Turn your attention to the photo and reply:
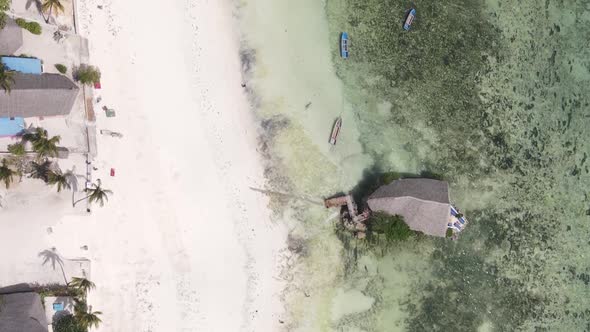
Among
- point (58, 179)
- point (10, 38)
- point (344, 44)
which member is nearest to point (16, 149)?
point (58, 179)

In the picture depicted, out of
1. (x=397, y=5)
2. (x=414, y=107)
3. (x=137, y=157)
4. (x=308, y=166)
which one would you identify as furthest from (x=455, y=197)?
(x=137, y=157)

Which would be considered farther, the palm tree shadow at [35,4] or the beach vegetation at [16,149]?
the palm tree shadow at [35,4]

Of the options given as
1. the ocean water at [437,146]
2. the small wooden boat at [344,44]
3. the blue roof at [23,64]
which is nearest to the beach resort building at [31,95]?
the blue roof at [23,64]

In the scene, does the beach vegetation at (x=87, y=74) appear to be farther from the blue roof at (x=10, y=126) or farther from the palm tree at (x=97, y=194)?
the palm tree at (x=97, y=194)

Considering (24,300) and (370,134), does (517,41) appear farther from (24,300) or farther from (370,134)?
(24,300)

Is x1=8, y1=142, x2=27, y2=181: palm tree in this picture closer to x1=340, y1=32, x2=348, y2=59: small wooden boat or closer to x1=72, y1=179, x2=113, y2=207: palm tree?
x1=72, y1=179, x2=113, y2=207: palm tree

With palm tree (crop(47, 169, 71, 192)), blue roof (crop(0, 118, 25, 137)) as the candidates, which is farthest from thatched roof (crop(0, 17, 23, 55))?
palm tree (crop(47, 169, 71, 192))
